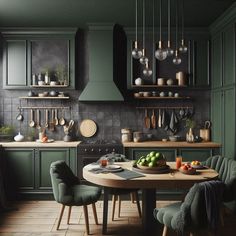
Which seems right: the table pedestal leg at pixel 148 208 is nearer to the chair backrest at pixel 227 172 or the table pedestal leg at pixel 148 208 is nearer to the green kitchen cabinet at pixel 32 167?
the chair backrest at pixel 227 172

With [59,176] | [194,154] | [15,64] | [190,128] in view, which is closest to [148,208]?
[59,176]

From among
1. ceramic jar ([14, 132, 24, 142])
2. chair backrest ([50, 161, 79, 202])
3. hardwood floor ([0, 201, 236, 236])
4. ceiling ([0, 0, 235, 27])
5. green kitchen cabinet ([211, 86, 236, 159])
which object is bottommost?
hardwood floor ([0, 201, 236, 236])

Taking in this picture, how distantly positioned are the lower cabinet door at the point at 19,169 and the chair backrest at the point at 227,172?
8.73ft

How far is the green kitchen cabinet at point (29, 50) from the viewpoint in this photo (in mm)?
4848

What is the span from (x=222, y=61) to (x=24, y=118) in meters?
3.38

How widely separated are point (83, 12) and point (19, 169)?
256 cm

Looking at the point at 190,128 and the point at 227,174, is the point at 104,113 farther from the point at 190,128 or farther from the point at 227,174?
the point at 227,174

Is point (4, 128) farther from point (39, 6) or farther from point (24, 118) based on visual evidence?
point (39, 6)

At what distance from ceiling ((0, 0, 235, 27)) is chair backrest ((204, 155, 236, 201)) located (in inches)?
79.6

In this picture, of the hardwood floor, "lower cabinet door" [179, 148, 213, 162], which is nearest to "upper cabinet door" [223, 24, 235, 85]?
"lower cabinet door" [179, 148, 213, 162]

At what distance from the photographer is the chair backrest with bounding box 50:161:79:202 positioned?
121 inches

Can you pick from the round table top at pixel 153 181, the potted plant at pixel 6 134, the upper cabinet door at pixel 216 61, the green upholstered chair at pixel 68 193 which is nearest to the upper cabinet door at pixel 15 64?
the potted plant at pixel 6 134

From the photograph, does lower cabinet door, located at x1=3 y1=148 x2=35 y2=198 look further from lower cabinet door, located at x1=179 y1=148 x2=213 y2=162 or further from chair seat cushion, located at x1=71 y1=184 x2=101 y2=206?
lower cabinet door, located at x1=179 y1=148 x2=213 y2=162

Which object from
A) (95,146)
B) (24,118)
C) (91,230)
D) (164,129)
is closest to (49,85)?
(24,118)
